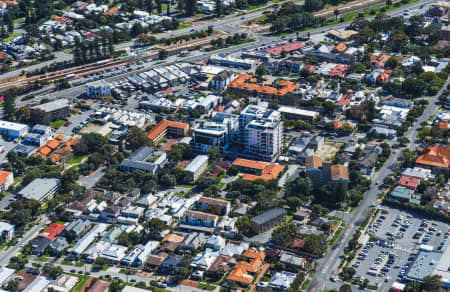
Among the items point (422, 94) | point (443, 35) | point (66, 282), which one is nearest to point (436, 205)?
point (422, 94)

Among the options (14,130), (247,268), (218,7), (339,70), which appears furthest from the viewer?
(218,7)

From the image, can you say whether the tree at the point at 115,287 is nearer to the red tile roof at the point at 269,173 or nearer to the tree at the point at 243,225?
the tree at the point at 243,225

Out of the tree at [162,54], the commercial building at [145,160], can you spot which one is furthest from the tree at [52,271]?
the tree at [162,54]

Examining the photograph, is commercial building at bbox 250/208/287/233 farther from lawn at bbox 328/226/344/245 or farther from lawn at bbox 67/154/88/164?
lawn at bbox 67/154/88/164

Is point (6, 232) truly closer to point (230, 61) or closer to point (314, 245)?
point (314, 245)

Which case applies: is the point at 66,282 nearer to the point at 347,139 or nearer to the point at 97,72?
the point at 347,139

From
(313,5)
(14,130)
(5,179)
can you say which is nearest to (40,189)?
(5,179)
